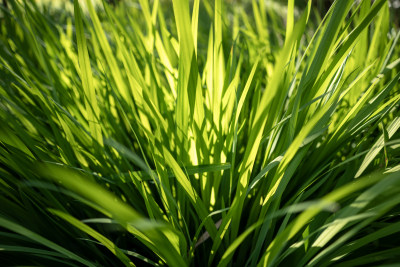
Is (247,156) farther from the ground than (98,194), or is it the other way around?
(247,156)

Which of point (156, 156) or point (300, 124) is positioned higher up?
point (300, 124)

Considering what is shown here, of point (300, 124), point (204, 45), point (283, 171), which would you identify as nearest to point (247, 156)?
point (283, 171)

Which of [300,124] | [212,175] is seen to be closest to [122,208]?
[212,175]

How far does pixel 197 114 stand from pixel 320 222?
24 centimetres

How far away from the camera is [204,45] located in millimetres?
1216

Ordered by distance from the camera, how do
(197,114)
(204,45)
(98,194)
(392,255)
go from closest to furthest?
(98,194), (392,255), (197,114), (204,45)

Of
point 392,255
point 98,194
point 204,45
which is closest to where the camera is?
point 98,194

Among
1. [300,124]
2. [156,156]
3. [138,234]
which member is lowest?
[138,234]

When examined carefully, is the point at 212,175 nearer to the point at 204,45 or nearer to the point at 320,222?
the point at 320,222

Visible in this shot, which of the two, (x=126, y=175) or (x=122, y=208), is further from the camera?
(x=126, y=175)

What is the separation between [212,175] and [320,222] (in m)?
0.18

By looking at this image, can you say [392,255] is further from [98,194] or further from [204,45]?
[204,45]

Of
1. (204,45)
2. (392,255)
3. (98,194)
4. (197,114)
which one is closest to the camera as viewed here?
(98,194)

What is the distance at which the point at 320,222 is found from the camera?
41cm
